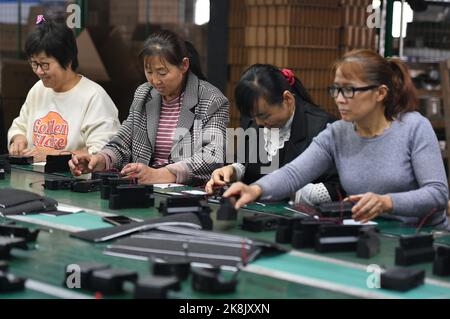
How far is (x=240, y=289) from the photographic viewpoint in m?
2.27

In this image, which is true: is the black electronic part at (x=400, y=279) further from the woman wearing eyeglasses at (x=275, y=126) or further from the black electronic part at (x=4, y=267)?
the woman wearing eyeglasses at (x=275, y=126)

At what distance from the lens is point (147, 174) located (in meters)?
4.18

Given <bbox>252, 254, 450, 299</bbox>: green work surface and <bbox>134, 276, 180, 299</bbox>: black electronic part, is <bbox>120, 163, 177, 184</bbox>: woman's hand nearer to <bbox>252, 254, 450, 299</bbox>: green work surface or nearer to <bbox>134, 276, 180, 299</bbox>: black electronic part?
<bbox>252, 254, 450, 299</bbox>: green work surface

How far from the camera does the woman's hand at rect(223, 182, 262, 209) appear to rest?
3213 mm

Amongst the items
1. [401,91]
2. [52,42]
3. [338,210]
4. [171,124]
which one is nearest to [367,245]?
[338,210]

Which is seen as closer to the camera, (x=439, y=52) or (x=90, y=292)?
(x=90, y=292)

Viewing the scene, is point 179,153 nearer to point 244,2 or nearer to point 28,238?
point 28,238

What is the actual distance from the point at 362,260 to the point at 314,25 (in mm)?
4420

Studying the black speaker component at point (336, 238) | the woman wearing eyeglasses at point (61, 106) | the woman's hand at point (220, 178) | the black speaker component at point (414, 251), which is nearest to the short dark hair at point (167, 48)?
the woman wearing eyeglasses at point (61, 106)

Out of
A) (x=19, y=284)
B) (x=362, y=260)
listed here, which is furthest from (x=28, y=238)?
(x=362, y=260)

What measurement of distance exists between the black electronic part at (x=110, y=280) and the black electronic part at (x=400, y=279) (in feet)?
2.12

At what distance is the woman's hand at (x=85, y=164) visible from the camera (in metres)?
4.34

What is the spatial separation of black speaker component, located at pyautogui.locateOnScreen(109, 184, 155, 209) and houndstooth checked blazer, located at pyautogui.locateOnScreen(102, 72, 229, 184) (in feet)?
2.84
